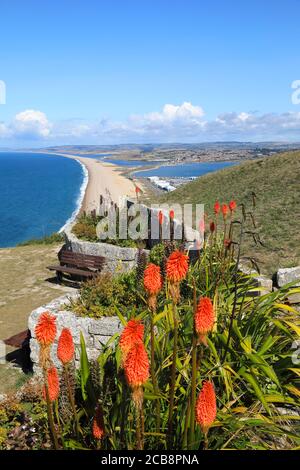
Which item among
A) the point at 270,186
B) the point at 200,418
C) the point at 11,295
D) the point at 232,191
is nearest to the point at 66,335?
the point at 200,418

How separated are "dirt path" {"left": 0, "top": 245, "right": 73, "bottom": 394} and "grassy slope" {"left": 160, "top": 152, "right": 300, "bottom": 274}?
18.2 ft

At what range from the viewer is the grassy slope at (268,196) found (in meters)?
10.5

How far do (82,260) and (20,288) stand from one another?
202 cm

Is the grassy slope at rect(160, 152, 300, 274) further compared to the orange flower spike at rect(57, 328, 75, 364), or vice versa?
the grassy slope at rect(160, 152, 300, 274)

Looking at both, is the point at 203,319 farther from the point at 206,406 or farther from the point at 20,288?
the point at 20,288

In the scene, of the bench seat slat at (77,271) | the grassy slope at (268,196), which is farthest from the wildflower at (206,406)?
the bench seat slat at (77,271)

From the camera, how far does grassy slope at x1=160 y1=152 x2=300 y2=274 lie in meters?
10.5

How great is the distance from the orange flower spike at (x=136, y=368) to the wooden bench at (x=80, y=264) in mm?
8363

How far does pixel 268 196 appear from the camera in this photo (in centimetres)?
1820

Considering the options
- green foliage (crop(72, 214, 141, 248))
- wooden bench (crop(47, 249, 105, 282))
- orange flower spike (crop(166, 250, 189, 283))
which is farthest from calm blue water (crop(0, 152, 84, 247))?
orange flower spike (crop(166, 250, 189, 283))

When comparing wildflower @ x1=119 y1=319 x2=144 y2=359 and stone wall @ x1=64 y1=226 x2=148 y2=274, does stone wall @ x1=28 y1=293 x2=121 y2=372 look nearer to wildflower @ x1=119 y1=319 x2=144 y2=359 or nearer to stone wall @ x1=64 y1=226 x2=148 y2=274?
stone wall @ x1=64 y1=226 x2=148 y2=274

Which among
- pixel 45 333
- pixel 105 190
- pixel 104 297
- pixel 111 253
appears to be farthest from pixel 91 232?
pixel 105 190
